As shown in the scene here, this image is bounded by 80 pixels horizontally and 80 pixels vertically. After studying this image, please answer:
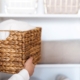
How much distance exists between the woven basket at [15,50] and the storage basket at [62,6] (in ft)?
0.99

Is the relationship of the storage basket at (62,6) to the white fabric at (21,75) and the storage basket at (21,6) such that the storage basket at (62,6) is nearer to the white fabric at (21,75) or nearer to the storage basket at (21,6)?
the storage basket at (21,6)

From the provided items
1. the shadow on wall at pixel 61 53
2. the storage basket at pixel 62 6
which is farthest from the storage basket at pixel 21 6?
the shadow on wall at pixel 61 53

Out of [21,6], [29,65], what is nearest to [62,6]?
[21,6]

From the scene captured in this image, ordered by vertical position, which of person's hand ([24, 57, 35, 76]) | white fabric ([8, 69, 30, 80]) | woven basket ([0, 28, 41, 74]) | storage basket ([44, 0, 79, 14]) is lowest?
white fabric ([8, 69, 30, 80])

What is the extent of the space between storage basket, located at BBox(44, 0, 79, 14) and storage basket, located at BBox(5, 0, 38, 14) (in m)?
0.09

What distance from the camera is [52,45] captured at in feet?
4.01

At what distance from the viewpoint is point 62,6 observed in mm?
1121

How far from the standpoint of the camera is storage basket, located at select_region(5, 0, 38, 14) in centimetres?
113

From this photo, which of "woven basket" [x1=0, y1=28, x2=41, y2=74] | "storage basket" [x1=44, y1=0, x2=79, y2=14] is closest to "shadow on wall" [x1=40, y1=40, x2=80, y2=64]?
"storage basket" [x1=44, y1=0, x2=79, y2=14]

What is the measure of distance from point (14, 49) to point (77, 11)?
51 centimetres

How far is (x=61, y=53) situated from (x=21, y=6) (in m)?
0.39

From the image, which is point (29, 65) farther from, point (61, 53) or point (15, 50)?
point (61, 53)

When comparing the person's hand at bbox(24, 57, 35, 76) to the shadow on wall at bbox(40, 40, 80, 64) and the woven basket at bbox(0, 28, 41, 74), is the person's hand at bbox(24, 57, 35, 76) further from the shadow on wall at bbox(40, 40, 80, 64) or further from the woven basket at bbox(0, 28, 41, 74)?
the shadow on wall at bbox(40, 40, 80, 64)

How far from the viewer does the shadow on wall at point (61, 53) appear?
1.19 meters
